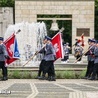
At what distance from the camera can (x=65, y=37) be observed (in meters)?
49.2

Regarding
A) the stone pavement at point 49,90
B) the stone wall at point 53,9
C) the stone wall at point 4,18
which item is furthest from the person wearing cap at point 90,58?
the stone wall at point 4,18

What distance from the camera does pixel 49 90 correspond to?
14.6 metres

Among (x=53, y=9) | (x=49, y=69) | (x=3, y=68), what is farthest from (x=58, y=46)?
(x=53, y=9)

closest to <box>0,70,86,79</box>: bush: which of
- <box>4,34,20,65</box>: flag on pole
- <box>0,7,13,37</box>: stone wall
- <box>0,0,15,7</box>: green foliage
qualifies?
<box>4,34,20,65</box>: flag on pole

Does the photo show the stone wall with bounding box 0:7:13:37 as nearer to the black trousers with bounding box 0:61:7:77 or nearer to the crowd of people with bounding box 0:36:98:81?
the crowd of people with bounding box 0:36:98:81

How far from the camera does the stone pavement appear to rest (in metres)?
13.2

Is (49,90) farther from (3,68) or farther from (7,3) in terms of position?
(7,3)

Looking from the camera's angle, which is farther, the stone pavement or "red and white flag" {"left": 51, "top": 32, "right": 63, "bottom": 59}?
"red and white flag" {"left": 51, "top": 32, "right": 63, "bottom": 59}

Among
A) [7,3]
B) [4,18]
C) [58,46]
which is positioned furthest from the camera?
[7,3]

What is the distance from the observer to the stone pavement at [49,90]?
13.2 metres

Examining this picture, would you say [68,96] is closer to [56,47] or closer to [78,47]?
[56,47]

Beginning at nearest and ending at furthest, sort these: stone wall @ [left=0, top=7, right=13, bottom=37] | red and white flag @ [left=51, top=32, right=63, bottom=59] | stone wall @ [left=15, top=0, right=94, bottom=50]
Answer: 1. red and white flag @ [left=51, top=32, right=63, bottom=59]
2. stone wall @ [left=0, top=7, right=13, bottom=37]
3. stone wall @ [left=15, top=0, right=94, bottom=50]

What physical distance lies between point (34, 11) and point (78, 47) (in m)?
7.97

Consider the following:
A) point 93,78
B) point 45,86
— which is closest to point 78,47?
point 93,78
